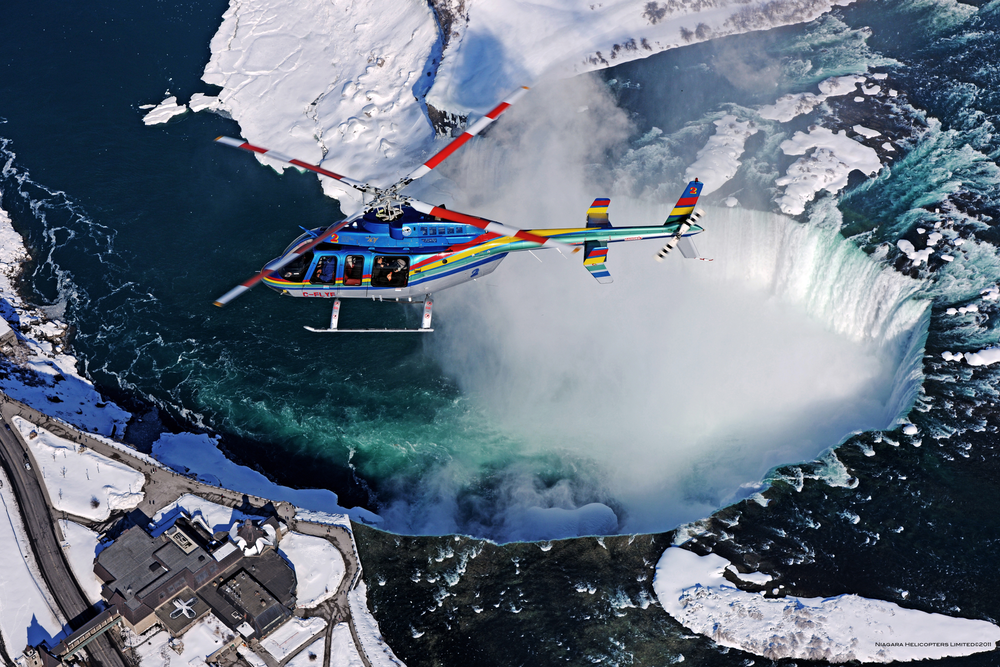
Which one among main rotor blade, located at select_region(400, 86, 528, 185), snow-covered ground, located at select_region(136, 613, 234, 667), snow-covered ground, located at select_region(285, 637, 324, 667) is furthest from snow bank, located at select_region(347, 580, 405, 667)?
main rotor blade, located at select_region(400, 86, 528, 185)

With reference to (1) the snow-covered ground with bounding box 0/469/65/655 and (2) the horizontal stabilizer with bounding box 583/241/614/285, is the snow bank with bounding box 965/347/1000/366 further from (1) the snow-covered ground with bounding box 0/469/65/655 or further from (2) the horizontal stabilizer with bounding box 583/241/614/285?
(1) the snow-covered ground with bounding box 0/469/65/655

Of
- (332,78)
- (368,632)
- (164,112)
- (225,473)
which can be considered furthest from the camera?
(332,78)

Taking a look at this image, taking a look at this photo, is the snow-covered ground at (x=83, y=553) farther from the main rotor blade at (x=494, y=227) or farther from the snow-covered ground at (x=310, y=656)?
the main rotor blade at (x=494, y=227)

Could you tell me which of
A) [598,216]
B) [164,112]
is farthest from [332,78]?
[598,216]

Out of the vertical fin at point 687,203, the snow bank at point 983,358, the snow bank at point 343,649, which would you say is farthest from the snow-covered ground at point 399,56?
the snow bank at point 983,358

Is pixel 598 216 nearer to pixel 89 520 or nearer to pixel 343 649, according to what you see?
pixel 343 649
